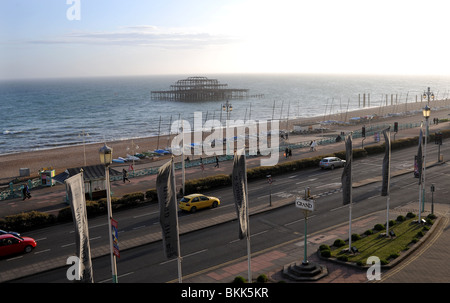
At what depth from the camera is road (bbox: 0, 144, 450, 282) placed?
2194cm

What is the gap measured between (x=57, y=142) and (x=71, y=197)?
75.0 m

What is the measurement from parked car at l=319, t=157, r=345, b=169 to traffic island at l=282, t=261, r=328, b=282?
25.4 meters

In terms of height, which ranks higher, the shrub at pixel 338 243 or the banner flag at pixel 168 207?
the banner flag at pixel 168 207

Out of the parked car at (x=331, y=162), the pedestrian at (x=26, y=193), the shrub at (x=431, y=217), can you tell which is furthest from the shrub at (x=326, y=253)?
the pedestrian at (x=26, y=193)

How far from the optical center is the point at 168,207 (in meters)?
15.8

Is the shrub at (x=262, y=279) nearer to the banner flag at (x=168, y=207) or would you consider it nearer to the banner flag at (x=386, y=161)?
the banner flag at (x=168, y=207)

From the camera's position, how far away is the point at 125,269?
21703mm

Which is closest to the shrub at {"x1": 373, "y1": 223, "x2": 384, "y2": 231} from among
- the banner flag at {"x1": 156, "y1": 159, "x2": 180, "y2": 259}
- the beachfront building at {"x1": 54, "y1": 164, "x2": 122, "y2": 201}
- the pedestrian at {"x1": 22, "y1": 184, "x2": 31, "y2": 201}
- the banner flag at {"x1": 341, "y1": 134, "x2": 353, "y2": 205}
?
the banner flag at {"x1": 341, "y1": 134, "x2": 353, "y2": 205}

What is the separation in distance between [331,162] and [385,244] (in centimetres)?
2276

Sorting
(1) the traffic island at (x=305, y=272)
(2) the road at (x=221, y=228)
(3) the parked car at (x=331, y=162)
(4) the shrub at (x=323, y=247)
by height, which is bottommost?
(2) the road at (x=221, y=228)

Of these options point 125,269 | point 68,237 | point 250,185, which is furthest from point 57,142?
point 125,269

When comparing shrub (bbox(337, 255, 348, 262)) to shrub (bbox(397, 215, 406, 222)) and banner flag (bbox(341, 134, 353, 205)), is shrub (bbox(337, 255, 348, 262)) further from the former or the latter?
shrub (bbox(397, 215, 406, 222))

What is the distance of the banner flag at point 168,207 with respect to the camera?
614 inches

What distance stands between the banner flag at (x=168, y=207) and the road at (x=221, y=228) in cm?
487
